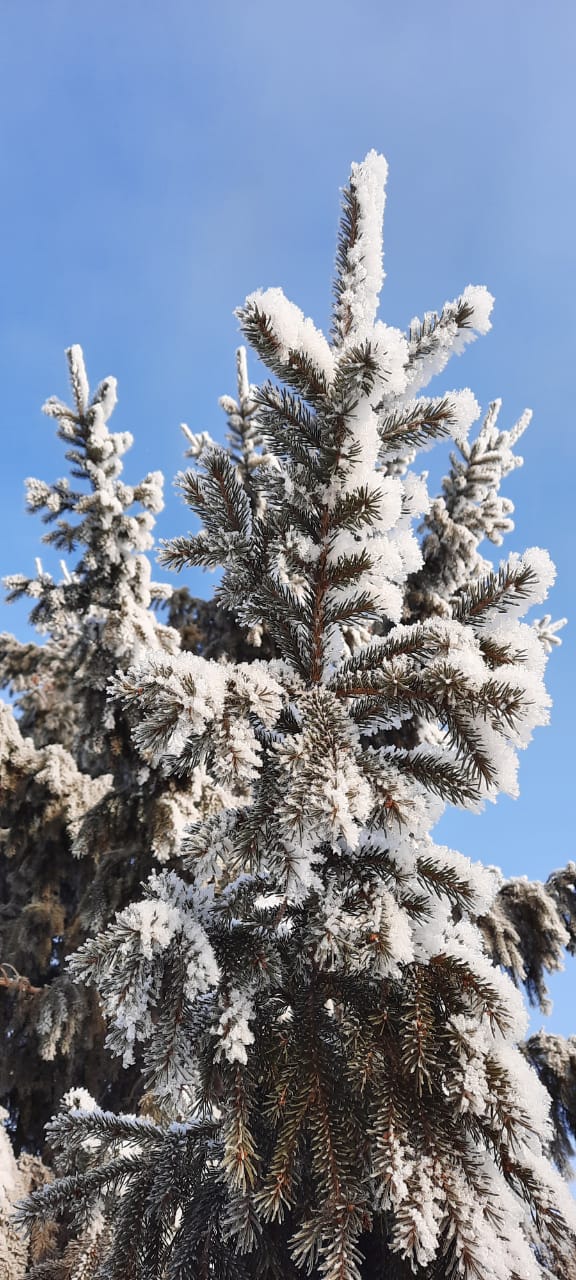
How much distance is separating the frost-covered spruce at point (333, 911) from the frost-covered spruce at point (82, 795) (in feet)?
10.2

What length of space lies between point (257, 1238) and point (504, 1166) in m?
0.65

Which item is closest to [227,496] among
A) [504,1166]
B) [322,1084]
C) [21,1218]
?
[322,1084]

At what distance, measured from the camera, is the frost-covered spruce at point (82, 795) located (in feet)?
16.4

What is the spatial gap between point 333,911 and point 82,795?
5.71 meters

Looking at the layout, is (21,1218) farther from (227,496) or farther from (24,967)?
(24,967)

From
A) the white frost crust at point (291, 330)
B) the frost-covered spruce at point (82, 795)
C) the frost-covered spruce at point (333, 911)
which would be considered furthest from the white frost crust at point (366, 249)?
the frost-covered spruce at point (82, 795)

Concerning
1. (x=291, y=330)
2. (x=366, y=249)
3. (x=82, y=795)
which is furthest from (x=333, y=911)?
(x=82, y=795)

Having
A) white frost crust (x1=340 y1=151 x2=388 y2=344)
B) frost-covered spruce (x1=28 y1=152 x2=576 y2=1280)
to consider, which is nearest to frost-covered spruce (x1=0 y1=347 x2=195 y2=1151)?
frost-covered spruce (x1=28 y1=152 x2=576 y2=1280)

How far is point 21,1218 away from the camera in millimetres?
1753

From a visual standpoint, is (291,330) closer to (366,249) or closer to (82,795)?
(366,249)

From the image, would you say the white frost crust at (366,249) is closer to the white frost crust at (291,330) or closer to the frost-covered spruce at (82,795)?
the white frost crust at (291,330)

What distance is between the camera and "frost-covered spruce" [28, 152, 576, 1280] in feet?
3.98

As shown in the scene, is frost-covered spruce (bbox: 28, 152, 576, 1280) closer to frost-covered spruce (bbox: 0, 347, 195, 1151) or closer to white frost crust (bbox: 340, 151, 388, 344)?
Answer: white frost crust (bbox: 340, 151, 388, 344)

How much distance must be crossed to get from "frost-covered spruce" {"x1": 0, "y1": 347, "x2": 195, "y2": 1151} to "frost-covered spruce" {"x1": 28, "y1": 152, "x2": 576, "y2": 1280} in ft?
10.2
